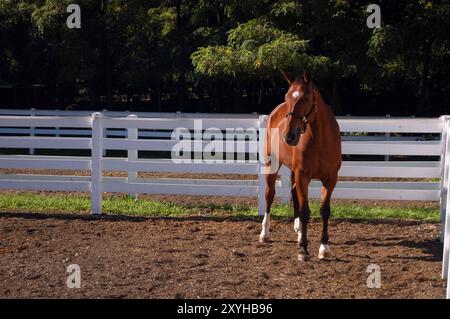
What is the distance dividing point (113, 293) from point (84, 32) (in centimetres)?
2160

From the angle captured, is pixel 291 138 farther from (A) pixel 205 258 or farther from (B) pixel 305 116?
(A) pixel 205 258

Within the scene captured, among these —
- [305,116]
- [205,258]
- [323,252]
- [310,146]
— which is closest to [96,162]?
[205,258]

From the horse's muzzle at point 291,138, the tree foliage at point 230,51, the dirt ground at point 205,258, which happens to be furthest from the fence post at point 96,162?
the tree foliage at point 230,51

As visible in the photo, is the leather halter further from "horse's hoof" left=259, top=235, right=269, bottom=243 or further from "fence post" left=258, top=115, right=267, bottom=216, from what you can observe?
"fence post" left=258, top=115, right=267, bottom=216

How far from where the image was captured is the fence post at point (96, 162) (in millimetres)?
9758

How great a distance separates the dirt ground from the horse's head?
1.43 metres

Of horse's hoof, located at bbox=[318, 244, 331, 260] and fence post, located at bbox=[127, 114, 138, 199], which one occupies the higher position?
fence post, located at bbox=[127, 114, 138, 199]

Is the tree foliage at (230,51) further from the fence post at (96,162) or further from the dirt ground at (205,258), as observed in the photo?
the dirt ground at (205,258)

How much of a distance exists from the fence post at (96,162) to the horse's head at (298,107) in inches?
155

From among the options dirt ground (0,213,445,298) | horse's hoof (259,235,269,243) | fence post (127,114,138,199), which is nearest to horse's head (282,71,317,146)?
dirt ground (0,213,445,298)

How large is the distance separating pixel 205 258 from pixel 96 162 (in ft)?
11.8

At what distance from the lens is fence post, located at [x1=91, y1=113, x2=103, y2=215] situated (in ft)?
32.0

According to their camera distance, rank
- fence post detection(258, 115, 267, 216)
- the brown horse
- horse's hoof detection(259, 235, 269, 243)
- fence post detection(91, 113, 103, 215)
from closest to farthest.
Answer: the brown horse < horse's hoof detection(259, 235, 269, 243) < fence post detection(258, 115, 267, 216) < fence post detection(91, 113, 103, 215)

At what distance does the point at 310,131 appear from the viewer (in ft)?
23.6
